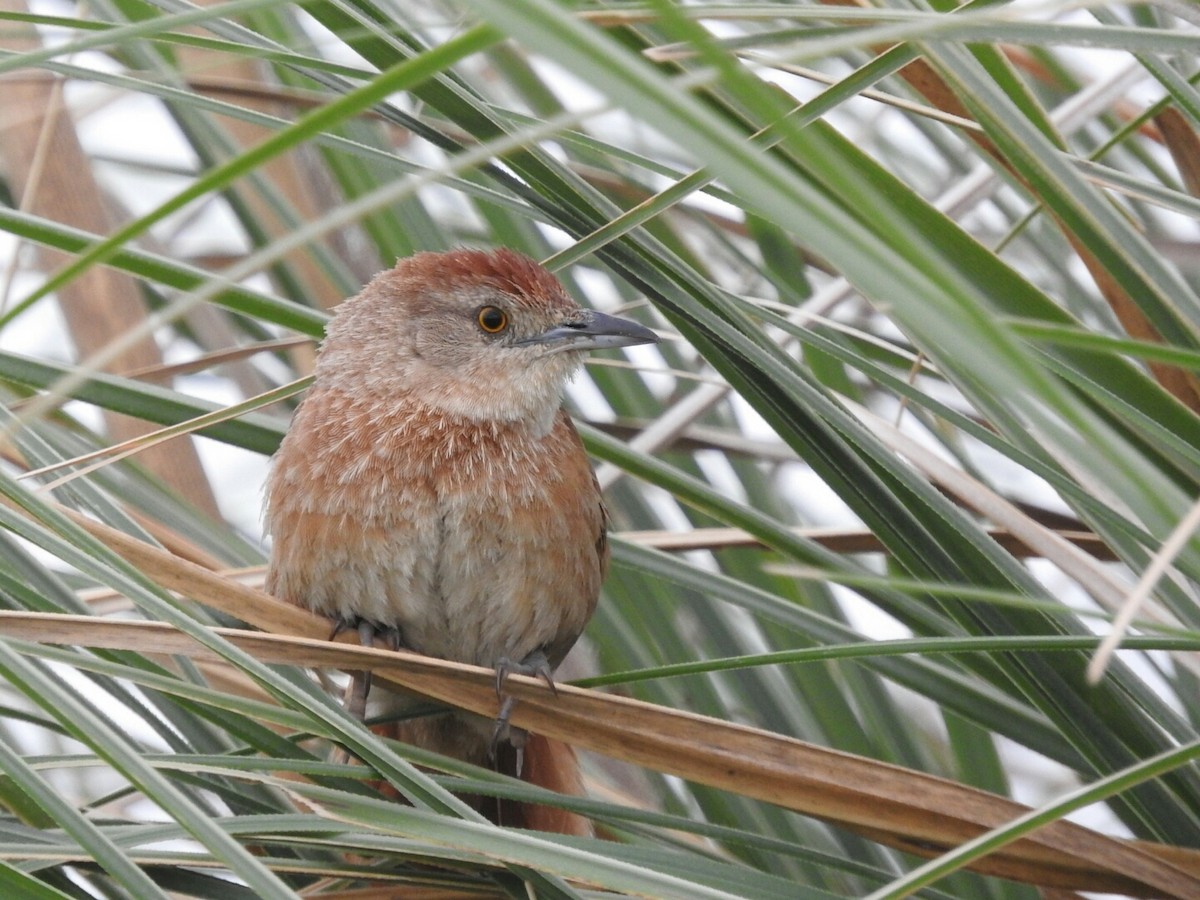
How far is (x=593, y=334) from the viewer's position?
Result: 10.7 feet

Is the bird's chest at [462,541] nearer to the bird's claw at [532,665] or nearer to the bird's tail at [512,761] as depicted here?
the bird's claw at [532,665]

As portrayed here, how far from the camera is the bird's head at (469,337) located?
3279 mm

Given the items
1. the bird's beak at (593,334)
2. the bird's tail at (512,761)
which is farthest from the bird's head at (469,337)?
the bird's tail at (512,761)

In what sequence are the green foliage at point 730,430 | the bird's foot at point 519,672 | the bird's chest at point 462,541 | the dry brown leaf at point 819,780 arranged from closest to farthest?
the green foliage at point 730,430 < the dry brown leaf at point 819,780 < the bird's foot at point 519,672 < the bird's chest at point 462,541

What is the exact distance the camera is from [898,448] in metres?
2.39

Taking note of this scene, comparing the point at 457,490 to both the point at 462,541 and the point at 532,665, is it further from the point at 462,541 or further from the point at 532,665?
the point at 532,665

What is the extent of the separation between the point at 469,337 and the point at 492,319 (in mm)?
72

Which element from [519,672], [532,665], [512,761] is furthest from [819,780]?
[512,761]

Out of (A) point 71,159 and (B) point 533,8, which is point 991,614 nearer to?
(B) point 533,8

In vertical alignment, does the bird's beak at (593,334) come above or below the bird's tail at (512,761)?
above

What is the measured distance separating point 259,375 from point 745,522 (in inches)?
78.3

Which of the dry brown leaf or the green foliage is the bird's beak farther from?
the dry brown leaf

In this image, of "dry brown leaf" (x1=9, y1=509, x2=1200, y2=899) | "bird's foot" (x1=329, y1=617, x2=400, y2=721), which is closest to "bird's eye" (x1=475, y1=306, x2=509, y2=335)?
"bird's foot" (x1=329, y1=617, x2=400, y2=721)

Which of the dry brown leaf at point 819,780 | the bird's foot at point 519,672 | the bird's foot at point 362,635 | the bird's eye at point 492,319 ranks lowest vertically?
the dry brown leaf at point 819,780
